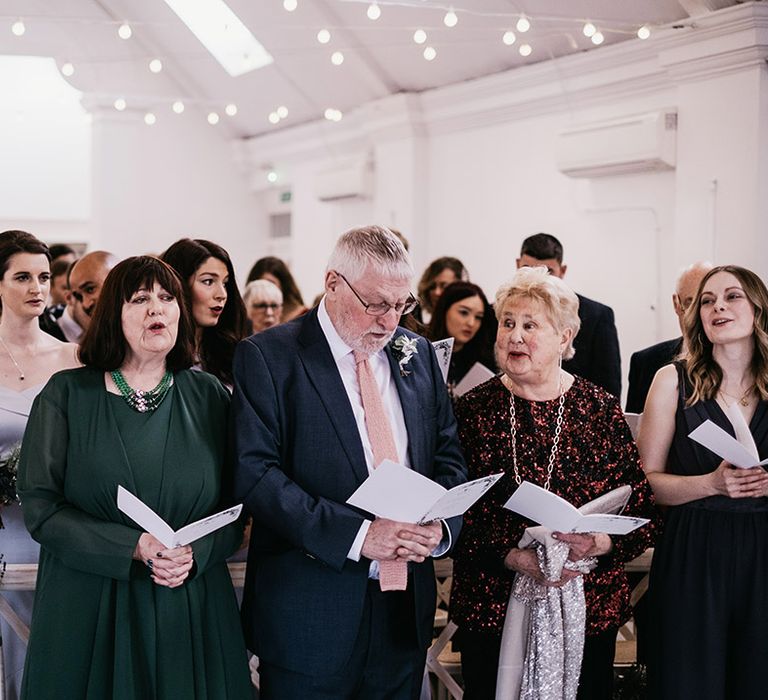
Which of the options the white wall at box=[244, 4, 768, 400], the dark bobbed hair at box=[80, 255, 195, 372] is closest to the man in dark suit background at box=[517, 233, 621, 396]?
the white wall at box=[244, 4, 768, 400]

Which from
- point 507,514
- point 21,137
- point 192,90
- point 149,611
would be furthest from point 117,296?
point 21,137

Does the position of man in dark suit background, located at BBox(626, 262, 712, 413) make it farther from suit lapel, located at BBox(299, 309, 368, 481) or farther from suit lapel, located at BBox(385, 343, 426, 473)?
suit lapel, located at BBox(299, 309, 368, 481)

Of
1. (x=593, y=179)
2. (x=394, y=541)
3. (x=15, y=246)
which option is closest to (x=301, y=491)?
(x=394, y=541)

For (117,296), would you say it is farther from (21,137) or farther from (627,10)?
(21,137)

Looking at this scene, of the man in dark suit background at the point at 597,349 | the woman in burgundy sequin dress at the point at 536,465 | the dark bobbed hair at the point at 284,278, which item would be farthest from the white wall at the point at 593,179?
the woman in burgundy sequin dress at the point at 536,465

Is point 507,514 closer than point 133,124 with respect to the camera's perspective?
Yes

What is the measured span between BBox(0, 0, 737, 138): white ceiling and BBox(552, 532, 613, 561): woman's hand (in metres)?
4.35

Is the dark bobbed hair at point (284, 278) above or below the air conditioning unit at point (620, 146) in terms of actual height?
below

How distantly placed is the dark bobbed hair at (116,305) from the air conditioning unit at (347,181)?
7.84m

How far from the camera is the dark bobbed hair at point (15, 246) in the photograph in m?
4.15

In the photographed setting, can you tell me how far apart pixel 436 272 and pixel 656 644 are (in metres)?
3.62

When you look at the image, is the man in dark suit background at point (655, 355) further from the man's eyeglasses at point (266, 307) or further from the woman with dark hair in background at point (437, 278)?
the man's eyeglasses at point (266, 307)

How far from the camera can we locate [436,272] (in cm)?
687

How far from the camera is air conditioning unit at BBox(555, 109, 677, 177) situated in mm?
7277
